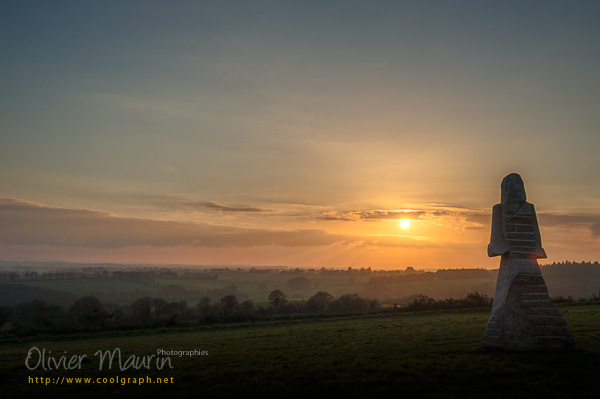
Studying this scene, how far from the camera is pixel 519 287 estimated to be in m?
19.9

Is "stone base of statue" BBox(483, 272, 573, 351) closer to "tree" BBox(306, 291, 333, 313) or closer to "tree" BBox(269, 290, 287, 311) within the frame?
"tree" BBox(269, 290, 287, 311)

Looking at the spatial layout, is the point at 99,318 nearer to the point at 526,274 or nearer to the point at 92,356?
the point at 92,356

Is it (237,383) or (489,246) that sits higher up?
(489,246)

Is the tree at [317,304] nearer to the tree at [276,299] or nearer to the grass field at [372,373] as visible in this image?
the tree at [276,299]

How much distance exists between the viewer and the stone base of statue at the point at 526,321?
18844 millimetres

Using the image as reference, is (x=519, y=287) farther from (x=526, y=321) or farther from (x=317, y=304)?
(x=317, y=304)

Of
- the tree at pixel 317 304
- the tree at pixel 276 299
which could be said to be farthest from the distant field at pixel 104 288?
the tree at pixel 317 304

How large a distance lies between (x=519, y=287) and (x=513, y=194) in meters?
5.10

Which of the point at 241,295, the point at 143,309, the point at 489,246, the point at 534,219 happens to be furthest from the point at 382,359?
the point at 241,295

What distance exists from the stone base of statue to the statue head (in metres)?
3.64

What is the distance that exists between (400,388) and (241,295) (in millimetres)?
182905

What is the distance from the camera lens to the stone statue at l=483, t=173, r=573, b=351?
747 inches

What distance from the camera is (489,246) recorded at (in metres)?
21.6

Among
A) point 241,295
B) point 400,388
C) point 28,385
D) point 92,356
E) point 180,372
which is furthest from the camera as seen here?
point 241,295
